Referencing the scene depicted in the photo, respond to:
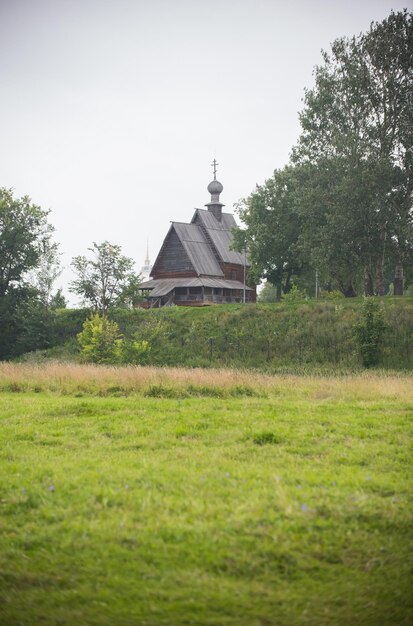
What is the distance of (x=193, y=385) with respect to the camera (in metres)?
17.0

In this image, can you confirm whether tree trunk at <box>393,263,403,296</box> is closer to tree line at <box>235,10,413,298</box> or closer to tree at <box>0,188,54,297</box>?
tree line at <box>235,10,413,298</box>

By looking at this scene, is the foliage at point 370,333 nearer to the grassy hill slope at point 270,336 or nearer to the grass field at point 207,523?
the grassy hill slope at point 270,336

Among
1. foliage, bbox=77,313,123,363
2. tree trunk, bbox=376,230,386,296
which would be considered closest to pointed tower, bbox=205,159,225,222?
tree trunk, bbox=376,230,386,296

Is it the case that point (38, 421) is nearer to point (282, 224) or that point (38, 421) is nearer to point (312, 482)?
point (312, 482)

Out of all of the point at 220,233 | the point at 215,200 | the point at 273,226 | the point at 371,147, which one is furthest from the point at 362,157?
the point at 215,200

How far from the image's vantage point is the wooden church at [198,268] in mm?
→ 55438

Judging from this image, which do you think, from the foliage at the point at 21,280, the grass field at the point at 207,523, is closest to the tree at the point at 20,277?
the foliage at the point at 21,280

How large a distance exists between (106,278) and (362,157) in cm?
1901

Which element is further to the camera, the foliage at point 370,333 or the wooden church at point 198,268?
the wooden church at point 198,268

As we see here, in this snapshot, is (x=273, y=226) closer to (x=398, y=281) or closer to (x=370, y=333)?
(x=398, y=281)

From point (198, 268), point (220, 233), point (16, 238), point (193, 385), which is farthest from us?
point (220, 233)

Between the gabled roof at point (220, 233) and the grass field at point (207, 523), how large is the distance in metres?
49.2

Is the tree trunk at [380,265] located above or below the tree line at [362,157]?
below

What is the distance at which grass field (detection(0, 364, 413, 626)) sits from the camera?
15.3 ft
